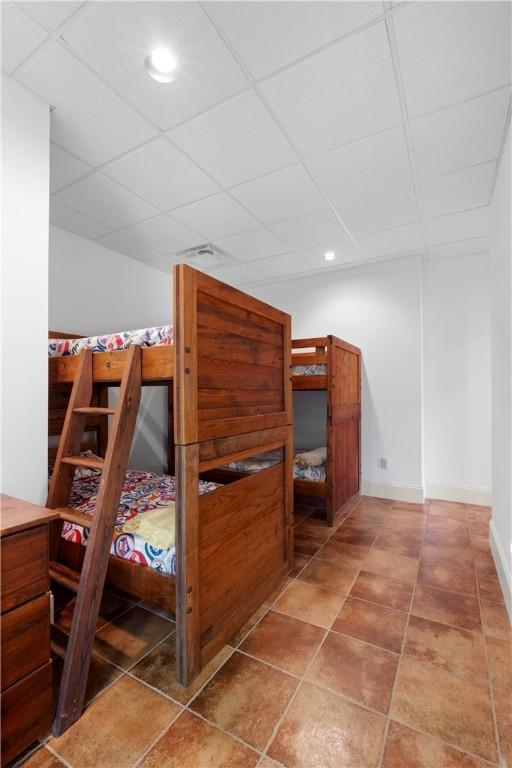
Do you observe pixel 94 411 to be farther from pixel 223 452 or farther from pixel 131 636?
pixel 131 636

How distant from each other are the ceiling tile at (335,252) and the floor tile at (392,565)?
267 centimetres

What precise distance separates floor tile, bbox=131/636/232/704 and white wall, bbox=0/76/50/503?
0.87m

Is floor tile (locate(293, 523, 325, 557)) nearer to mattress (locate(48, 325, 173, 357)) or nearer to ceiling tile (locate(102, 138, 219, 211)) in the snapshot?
mattress (locate(48, 325, 173, 357))

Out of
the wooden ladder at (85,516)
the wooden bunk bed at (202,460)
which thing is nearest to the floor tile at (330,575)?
the wooden bunk bed at (202,460)

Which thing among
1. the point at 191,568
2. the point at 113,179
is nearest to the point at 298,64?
the point at 113,179

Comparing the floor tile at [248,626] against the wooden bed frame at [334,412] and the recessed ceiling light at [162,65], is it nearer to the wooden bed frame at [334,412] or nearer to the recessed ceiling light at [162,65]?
the wooden bed frame at [334,412]

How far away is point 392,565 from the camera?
2340 millimetres

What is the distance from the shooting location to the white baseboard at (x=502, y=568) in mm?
1828

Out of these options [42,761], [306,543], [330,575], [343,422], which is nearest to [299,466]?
[343,422]

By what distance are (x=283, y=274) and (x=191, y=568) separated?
353 cm

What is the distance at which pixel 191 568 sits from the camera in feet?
4.43

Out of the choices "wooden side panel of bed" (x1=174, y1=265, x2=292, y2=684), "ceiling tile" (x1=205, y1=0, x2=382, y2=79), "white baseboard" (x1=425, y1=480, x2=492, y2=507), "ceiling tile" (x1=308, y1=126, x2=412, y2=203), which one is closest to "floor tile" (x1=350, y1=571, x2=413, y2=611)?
"wooden side panel of bed" (x1=174, y1=265, x2=292, y2=684)

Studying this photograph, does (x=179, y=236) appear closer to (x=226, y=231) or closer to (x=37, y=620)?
(x=226, y=231)

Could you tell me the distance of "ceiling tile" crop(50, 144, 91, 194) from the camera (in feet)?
6.68
